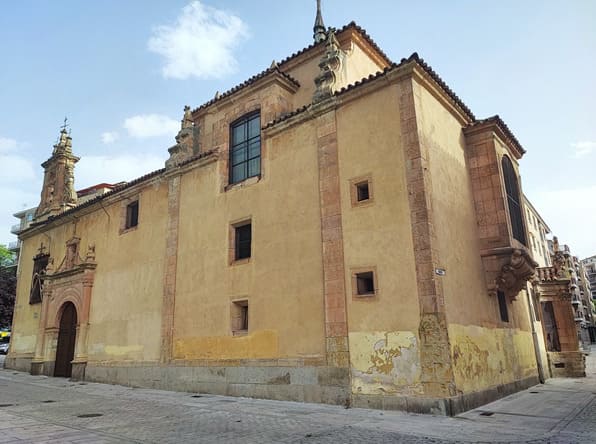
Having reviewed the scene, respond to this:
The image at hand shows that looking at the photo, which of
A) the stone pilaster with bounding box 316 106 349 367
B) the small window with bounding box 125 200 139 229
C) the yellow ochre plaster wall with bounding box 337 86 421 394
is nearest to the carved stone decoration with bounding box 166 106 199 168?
the small window with bounding box 125 200 139 229

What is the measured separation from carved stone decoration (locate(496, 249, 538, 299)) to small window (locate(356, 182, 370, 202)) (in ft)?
13.2

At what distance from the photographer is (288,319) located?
1088 cm

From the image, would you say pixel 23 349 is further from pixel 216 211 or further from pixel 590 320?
pixel 590 320

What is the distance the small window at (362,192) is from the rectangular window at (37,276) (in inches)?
657

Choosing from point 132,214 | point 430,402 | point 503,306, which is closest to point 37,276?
point 132,214

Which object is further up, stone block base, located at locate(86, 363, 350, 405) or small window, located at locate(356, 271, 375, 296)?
small window, located at locate(356, 271, 375, 296)

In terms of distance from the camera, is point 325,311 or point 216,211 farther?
point 216,211

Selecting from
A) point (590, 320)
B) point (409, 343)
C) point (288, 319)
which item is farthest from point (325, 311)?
point (590, 320)

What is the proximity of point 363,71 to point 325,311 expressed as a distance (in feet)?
24.5

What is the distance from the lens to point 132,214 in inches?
674

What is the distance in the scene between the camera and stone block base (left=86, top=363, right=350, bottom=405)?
9680mm

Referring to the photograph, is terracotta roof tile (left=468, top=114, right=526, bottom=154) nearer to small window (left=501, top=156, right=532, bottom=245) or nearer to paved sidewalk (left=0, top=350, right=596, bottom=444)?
small window (left=501, top=156, right=532, bottom=245)

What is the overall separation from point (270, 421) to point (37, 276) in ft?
57.3

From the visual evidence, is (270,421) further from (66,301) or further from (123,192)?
(66,301)
